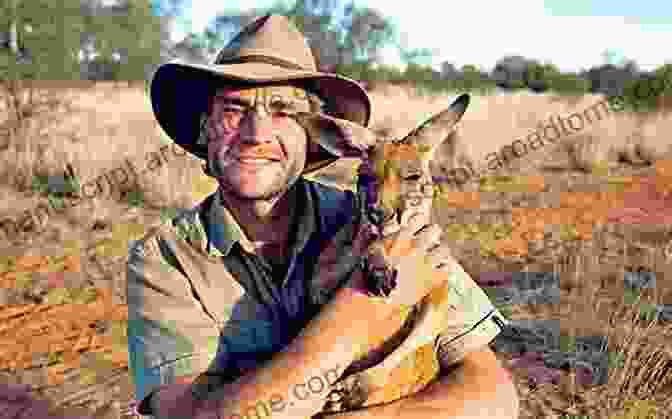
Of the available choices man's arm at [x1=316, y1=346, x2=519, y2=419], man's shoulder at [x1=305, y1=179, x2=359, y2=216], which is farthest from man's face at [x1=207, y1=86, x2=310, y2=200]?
man's arm at [x1=316, y1=346, x2=519, y2=419]

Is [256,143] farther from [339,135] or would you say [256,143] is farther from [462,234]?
[462,234]

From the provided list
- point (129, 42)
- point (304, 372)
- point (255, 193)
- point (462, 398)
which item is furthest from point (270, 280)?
point (129, 42)

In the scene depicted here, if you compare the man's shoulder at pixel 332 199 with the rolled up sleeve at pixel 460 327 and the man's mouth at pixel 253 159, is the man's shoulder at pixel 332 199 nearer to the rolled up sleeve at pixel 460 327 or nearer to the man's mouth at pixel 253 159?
the man's mouth at pixel 253 159

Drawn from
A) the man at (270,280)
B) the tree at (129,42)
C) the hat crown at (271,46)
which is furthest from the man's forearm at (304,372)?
the tree at (129,42)

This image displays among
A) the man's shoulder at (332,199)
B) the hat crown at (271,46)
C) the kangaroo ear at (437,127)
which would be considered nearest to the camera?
the kangaroo ear at (437,127)

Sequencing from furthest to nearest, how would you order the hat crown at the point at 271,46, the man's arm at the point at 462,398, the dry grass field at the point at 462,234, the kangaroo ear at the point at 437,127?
the dry grass field at the point at 462,234
the hat crown at the point at 271,46
the kangaroo ear at the point at 437,127
the man's arm at the point at 462,398

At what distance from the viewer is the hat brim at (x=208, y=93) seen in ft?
7.91

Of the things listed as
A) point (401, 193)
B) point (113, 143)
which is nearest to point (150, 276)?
point (401, 193)

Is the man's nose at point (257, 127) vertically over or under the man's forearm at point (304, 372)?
over

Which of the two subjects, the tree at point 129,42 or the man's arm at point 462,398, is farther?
the tree at point 129,42

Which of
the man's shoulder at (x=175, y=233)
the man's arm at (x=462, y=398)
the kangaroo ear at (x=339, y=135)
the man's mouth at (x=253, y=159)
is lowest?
the man's arm at (x=462, y=398)

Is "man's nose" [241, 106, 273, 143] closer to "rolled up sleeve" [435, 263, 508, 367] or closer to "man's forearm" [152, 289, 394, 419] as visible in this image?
"man's forearm" [152, 289, 394, 419]

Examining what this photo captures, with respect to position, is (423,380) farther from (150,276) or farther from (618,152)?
(618,152)

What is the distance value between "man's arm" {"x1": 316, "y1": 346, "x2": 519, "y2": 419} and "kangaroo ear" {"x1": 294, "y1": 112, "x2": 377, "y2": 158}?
2.94ft
